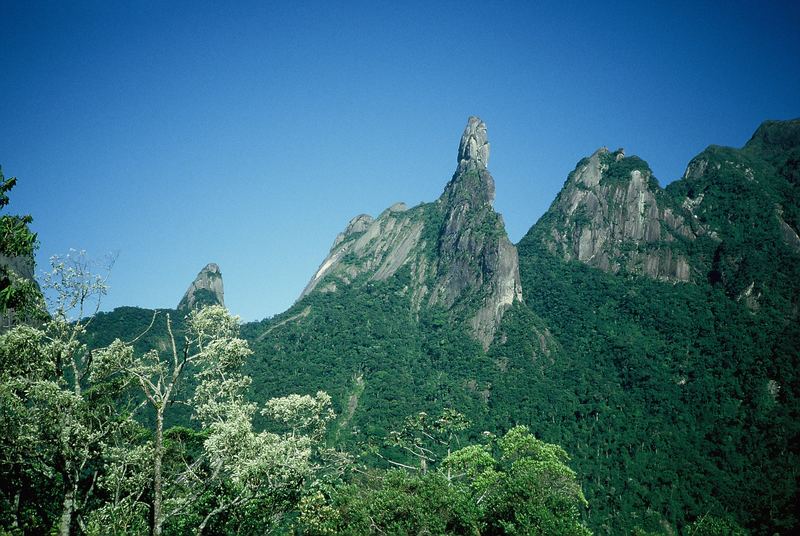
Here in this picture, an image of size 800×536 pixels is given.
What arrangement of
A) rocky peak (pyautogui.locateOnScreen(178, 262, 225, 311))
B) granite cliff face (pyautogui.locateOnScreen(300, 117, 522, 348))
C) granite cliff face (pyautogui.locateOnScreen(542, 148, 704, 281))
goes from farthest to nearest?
1. rocky peak (pyautogui.locateOnScreen(178, 262, 225, 311))
2. granite cliff face (pyautogui.locateOnScreen(542, 148, 704, 281))
3. granite cliff face (pyautogui.locateOnScreen(300, 117, 522, 348))

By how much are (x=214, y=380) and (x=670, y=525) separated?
83.2 m

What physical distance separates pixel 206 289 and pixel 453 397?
357 feet

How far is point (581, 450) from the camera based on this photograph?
9181 centimetres

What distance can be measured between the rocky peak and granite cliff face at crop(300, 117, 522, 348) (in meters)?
34.9

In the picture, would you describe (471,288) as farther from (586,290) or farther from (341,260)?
(341,260)

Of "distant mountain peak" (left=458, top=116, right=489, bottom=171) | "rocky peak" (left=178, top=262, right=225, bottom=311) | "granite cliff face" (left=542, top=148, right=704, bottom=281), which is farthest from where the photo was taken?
"distant mountain peak" (left=458, top=116, right=489, bottom=171)

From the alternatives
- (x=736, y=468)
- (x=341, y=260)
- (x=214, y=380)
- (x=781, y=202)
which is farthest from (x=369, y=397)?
(x=781, y=202)

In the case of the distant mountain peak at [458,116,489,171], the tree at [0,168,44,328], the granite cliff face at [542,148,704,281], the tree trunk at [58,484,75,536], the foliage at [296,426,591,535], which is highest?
the distant mountain peak at [458,116,489,171]

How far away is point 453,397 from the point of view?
10950 cm

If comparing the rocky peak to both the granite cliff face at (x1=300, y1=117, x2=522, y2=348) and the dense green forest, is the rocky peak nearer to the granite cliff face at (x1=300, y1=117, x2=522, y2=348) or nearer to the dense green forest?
the dense green forest

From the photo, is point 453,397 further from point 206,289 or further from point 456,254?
point 206,289

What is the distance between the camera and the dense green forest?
46.8ft

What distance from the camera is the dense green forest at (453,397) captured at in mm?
14266

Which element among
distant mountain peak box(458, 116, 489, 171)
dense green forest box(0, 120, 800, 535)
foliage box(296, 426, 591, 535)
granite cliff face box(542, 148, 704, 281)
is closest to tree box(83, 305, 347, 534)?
dense green forest box(0, 120, 800, 535)
